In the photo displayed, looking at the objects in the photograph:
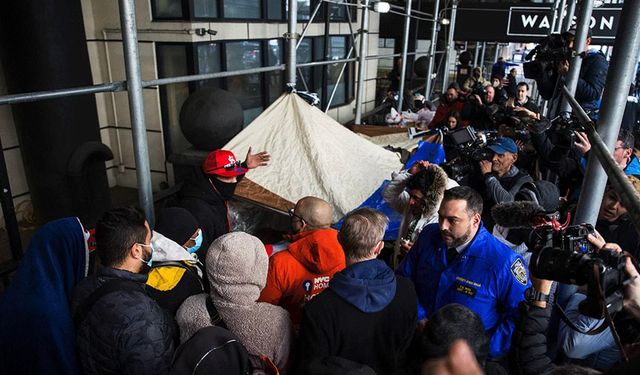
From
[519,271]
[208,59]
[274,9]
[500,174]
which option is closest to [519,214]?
[519,271]

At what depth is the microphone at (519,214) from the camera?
Result: 6.64ft

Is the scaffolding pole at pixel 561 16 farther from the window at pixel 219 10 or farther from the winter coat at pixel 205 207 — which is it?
the winter coat at pixel 205 207

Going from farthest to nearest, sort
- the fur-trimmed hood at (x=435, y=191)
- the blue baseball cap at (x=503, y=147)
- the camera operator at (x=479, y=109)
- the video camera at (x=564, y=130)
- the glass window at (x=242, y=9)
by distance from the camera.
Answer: the glass window at (x=242, y=9) < the camera operator at (x=479, y=109) < the blue baseball cap at (x=503, y=147) < the fur-trimmed hood at (x=435, y=191) < the video camera at (x=564, y=130)

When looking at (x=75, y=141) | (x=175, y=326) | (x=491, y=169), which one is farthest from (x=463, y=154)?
(x=75, y=141)

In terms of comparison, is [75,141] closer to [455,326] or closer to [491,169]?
[491,169]

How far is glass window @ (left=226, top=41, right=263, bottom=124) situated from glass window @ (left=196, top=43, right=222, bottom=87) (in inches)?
8.3

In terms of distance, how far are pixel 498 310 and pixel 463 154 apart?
1.45m

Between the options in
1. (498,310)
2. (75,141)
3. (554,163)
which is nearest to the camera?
(498,310)

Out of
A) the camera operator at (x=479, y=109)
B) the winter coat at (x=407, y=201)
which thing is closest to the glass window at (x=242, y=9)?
the camera operator at (x=479, y=109)

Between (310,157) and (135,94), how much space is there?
5.51 feet

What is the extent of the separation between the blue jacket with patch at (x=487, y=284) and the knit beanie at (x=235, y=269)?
0.90 metres

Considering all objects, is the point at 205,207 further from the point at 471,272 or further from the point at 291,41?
the point at 291,41

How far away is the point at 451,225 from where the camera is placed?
7.16 feet

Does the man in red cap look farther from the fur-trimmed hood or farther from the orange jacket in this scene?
the fur-trimmed hood
